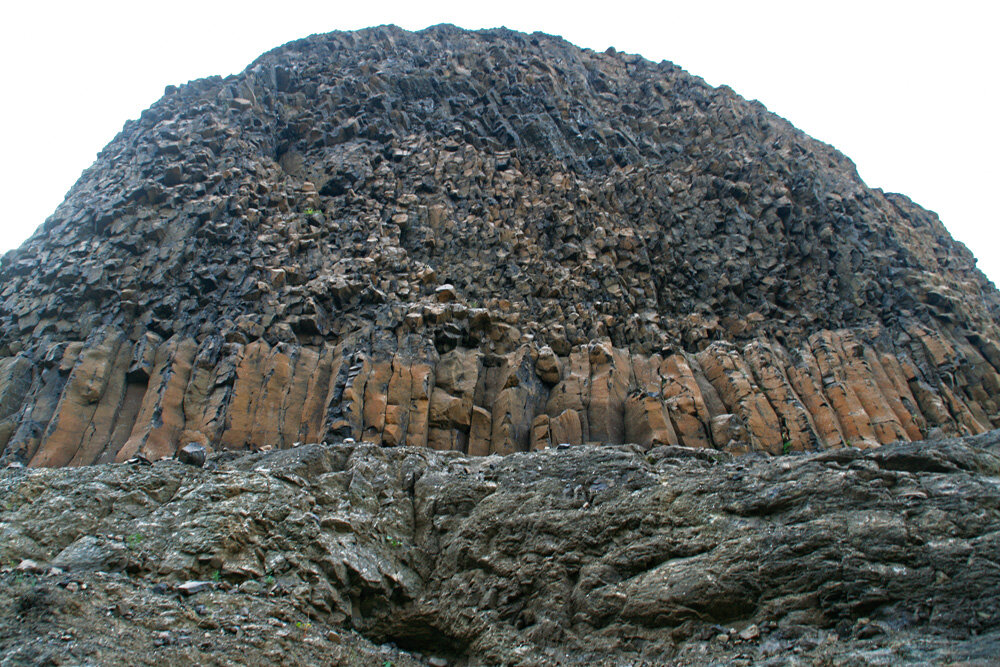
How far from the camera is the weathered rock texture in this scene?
15.9 m

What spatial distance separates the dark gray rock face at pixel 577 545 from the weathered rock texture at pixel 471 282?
3812 mm

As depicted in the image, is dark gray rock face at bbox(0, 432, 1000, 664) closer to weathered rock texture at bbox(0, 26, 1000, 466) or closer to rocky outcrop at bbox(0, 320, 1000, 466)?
rocky outcrop at bbox(0, 320, 1000, 466)

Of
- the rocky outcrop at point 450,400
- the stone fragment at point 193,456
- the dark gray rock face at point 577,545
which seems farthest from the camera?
the rocky outcrop at point 450,400

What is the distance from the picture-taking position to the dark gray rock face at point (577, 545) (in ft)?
25.3

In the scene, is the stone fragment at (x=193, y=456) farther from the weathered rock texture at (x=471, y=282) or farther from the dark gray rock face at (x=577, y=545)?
the weathered rock texture at (x=471, y=282)

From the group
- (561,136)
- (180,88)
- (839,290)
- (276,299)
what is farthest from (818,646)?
(180,88)

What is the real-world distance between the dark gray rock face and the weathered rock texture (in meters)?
3.81

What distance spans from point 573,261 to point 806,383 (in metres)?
8.78

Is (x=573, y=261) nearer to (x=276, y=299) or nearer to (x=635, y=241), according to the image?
(x=635, y=241)

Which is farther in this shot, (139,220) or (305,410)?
(139,220)

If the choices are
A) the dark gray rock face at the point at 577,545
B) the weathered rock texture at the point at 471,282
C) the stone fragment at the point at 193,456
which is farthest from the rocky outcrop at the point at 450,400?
the dark gray rock face at the point at 577,545

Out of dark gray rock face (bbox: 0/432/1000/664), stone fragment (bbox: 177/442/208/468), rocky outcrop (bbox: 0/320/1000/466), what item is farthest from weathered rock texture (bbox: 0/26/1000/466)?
dark gray rock face (bbox: 0/432/1000/664)

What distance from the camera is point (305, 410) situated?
15828mm

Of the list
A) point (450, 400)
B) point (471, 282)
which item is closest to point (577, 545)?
point (450, 400)
